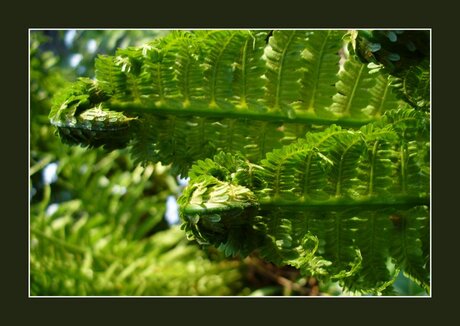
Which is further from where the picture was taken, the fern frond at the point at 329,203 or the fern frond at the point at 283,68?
the fern frond at the point at 283,68

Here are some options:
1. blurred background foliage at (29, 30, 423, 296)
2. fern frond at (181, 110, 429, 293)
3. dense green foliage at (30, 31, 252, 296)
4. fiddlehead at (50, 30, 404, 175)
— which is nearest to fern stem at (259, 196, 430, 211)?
fern frond at (181, 110, 429, 293)

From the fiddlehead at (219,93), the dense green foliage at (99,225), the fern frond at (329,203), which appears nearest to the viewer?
the fern frond at (329,203)

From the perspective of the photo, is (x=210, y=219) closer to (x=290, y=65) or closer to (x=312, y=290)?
(x=290, y=65)

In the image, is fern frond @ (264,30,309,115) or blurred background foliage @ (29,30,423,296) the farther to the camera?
blurred background foliage @ (29,30,423,296)

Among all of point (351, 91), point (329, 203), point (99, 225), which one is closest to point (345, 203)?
Answer: point (329, 203)

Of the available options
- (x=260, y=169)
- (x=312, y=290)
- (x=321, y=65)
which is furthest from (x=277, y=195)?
(x=312, y=290)

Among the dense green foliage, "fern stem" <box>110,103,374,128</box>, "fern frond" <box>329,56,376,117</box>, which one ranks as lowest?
the dense green foliage

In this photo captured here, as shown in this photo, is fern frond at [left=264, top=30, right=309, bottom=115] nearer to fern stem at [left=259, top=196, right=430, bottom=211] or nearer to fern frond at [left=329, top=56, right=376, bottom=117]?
fern frond at [left=329, top=56, right=376, bottom=117]

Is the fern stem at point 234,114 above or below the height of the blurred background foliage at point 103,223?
above

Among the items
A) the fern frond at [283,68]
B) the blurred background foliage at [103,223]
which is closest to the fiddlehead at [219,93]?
the fern frond at [283,68]

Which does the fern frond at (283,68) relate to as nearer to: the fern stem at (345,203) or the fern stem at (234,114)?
the fern stem at (234,114)
